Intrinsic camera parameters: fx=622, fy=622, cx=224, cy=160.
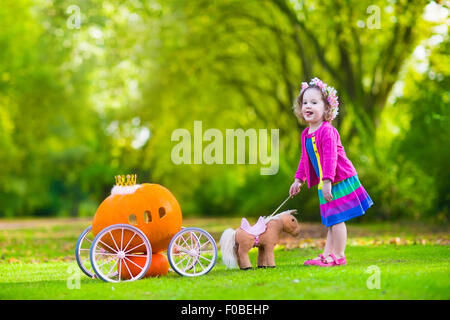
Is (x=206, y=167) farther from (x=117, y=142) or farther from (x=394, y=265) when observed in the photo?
(x=394, y=265)

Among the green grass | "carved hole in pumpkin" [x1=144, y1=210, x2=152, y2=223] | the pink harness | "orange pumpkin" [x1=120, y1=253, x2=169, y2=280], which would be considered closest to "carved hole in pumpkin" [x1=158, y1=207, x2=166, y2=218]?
"carved hole in pumpkin" [x1=144, y1=210, x2=152, y2=223]

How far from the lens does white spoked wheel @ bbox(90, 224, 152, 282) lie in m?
6.48

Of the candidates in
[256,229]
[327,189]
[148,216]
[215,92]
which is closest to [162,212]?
[148,216]

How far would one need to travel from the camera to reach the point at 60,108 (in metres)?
37.3

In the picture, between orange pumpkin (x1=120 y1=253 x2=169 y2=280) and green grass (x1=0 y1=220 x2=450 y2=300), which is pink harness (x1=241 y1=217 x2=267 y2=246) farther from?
orange pumpkin (x1=120 y1=253 x2=169 y2=280)

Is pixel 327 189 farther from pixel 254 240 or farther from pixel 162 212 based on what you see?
pixel 162 212

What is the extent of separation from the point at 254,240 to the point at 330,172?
1.14 meters

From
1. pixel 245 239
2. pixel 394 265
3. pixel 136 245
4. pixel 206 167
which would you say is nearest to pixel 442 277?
pixel 394 265

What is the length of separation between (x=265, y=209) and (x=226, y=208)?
14560mm

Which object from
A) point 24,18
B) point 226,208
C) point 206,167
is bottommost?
point 226,208

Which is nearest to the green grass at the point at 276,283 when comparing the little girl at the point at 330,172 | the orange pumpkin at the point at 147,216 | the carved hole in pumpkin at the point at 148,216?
the little girl at the point at 330,172

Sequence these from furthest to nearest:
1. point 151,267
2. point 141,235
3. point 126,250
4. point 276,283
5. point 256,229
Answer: point 256,229 → point 151,267 → point 126,250 → point 141,235 → point 276,283

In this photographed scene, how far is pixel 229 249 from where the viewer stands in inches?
277

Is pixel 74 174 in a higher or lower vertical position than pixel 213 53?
lower
